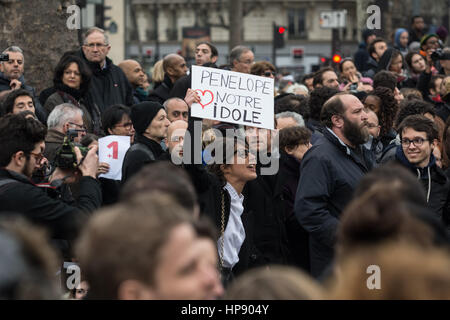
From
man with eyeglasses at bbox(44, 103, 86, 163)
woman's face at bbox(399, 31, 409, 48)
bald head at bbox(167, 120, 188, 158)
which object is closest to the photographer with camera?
bald head at bbox(167, 120, 188, 158)

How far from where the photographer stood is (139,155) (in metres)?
6.46

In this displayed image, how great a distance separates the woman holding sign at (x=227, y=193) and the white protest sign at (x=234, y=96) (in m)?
0.59

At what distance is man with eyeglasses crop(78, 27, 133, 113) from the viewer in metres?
9.41

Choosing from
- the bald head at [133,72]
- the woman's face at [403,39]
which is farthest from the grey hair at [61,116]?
the woman's face at [403,39]

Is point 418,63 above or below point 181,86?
above

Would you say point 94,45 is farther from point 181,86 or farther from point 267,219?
point 267,219

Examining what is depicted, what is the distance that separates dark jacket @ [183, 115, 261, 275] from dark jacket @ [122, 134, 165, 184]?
1.16 ft

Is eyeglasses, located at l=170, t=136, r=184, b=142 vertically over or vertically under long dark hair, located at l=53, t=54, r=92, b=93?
under

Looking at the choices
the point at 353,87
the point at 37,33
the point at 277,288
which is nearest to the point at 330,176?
the point at 277,288

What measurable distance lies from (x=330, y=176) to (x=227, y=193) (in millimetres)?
717

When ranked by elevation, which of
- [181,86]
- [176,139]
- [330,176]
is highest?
[181,86]

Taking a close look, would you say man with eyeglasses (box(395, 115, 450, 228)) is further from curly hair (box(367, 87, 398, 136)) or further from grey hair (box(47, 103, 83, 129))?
grey hair (box(47, 103, 83, 129))

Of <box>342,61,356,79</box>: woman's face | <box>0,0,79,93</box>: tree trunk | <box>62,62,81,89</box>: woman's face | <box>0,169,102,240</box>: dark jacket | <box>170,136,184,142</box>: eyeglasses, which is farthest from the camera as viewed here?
<box>342,61,356,79</box>: woman's face
